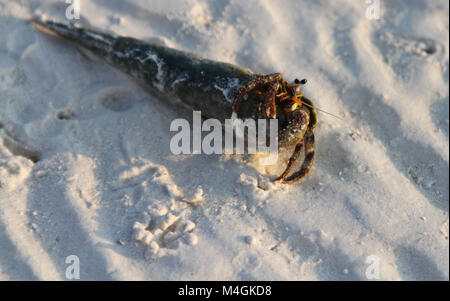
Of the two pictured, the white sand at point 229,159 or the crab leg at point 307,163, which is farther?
the crab leg at point 307,163

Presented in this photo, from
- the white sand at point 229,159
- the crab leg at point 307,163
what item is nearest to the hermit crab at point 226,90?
the crab leg at point 307,163

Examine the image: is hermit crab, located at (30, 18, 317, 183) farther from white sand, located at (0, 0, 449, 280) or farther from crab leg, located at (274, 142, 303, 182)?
white sand, located at (0, 0, 449, 280)

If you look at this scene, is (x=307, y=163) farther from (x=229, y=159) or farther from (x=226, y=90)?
(x=226, y=90)

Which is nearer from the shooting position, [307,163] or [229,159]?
[307,163]

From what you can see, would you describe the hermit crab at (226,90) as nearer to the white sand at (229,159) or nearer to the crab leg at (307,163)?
the crab leg at (307,163)

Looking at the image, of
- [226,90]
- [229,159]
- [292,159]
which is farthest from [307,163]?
[226,90]
